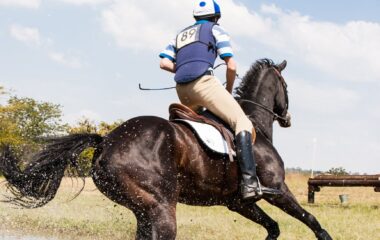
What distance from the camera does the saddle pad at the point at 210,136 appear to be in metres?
6.58

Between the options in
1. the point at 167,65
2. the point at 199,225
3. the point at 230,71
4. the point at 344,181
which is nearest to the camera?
the point at 230,71

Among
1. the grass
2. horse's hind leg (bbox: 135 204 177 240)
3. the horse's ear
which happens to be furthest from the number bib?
the grass

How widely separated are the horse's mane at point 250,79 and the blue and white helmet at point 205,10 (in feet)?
5.25

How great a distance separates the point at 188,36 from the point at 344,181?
13631 mm

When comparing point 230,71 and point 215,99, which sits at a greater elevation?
point 230,71

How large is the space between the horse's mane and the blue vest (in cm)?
155

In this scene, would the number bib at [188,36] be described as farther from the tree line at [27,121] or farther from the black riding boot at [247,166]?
the tree line at [27,121]

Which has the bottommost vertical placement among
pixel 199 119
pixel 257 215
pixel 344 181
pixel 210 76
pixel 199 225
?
pixel 199 225

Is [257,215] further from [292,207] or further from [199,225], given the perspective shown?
[199,225]

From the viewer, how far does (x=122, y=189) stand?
19.7 ft

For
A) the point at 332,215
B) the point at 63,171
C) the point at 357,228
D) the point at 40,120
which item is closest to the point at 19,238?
the point at 63,171

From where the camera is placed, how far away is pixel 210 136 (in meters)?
6.67

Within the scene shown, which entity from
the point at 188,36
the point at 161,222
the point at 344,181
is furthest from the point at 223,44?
the point at 344,181

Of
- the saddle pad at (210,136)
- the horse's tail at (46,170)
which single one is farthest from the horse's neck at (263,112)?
the horse's tail at (46,170)
